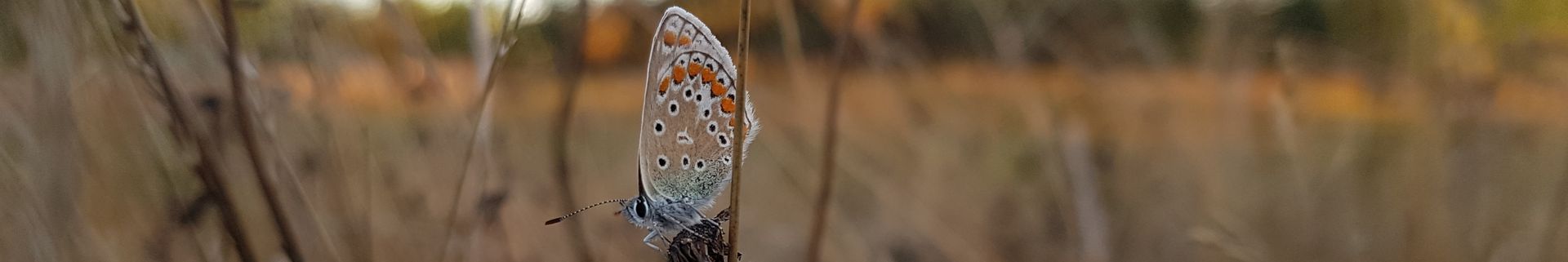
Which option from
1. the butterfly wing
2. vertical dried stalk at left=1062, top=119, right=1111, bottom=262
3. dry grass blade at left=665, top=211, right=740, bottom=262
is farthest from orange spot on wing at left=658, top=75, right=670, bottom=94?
vertical dried stalk at left=1062, top=119, right=1111, bottom=262

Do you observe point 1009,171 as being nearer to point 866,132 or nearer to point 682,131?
point 866,132

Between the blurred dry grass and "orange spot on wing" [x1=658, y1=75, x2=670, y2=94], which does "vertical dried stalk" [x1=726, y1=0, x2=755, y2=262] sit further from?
the blurred dry grass

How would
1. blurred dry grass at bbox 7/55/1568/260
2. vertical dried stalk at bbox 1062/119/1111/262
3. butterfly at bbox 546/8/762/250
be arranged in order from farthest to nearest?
vertical dried stalk at bbox 1062/119/1111/262, blurred dry grass at bbox 7/55/1568/260, butterfly at bbox 546/8/762/250

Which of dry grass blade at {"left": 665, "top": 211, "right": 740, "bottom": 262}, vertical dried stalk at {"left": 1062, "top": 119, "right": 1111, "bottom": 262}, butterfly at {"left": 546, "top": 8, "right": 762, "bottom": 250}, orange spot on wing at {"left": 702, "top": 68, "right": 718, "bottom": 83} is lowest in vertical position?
dry grass blade at {"left": 665, "top": 211, "right": 740, "bottom": 262}

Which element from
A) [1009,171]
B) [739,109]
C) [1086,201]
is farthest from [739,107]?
[1009,171]

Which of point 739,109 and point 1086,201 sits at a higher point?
point 1086,201

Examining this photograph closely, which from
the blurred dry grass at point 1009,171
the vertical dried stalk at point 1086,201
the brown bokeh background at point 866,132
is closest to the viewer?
the brown bokeh background at point 866,132

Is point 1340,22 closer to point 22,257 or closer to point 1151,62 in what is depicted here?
point 1151,62

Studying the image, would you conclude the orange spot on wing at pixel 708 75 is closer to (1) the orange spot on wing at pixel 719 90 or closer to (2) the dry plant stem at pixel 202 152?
(1) the orange spot on wing at pixel 719 90

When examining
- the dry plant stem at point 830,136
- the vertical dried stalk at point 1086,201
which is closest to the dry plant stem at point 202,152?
the dry plant stem at point 830,136
